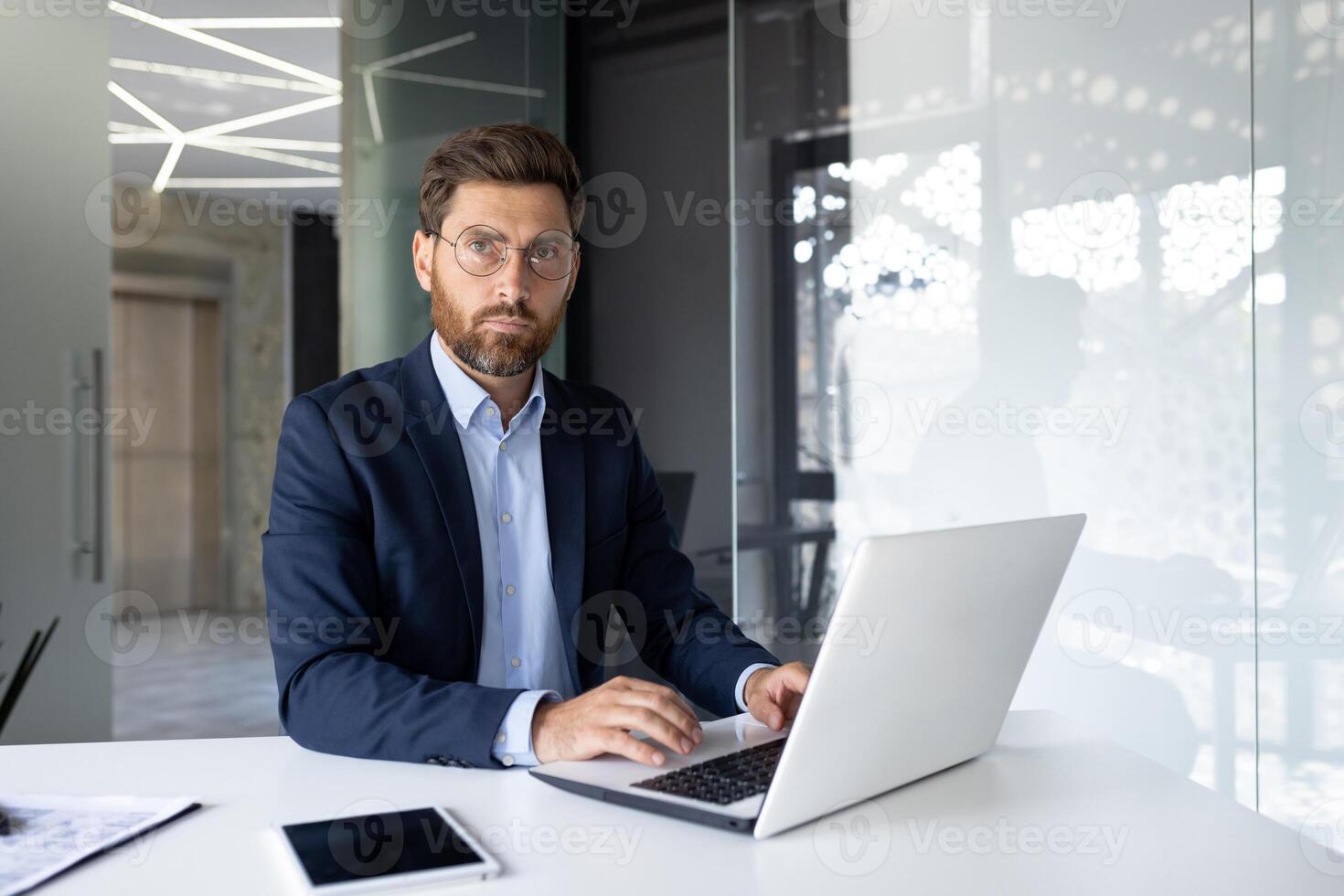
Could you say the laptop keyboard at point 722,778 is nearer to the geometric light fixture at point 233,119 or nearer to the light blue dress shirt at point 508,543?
the light blue dress shirt at point 508,543

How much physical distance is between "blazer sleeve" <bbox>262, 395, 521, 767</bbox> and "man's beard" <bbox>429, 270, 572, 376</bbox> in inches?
10.0

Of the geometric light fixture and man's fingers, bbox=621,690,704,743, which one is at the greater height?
the geometric light fixture

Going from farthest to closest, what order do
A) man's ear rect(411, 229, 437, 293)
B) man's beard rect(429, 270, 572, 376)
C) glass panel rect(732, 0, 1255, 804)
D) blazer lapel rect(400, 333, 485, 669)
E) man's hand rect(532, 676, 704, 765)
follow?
glass panel rect(732, 0, 1255, 804) → man's ear rect(411, 229, 437, 293) → man's beard rect(429, 270, 572, 376) → blazer lapel rect(400, 333, 485, 669) → man's hand rect(532, 676, 704, 765)

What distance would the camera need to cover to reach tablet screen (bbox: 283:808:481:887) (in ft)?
3.08

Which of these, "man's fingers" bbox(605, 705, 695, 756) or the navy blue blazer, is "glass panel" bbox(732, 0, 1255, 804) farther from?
"man's fingers" bbox(605, 705, 695, 756)

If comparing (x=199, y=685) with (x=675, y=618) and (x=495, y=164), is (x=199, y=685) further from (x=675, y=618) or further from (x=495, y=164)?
(x=495, y=164)

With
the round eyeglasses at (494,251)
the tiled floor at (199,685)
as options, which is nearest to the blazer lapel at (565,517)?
the round eyeglasses at (494,251)

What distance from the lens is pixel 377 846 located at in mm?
1000

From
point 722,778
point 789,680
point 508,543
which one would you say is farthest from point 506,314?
point 722,778

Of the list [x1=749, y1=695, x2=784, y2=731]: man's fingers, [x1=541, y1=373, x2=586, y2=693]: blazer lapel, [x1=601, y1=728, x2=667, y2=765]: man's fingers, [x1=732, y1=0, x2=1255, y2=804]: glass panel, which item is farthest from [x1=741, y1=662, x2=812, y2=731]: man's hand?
[x1=732, y1=0, x2=1255, y2=804]: glass panel

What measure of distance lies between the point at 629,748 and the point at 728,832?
191mm

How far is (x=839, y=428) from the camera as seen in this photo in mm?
3432

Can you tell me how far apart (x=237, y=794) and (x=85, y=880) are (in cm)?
24

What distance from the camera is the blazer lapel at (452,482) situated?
5.50 ft
